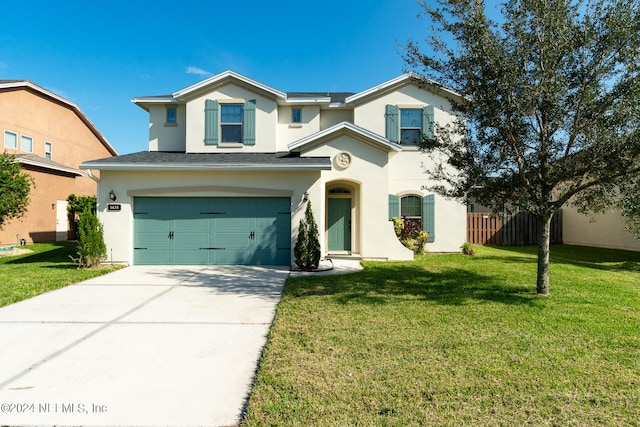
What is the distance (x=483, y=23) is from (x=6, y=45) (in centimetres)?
2222

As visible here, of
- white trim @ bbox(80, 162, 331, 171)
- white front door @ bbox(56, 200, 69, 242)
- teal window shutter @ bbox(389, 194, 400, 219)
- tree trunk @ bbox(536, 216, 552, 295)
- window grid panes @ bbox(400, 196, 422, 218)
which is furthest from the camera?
white front door @ bbox(56, 200, 69, 242)

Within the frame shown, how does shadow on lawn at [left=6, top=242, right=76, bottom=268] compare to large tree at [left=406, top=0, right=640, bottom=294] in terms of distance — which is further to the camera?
shadow on lawn at [left=6, top=242, right=76, bottom=268]

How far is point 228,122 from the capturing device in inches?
470

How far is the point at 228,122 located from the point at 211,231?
14.5ft

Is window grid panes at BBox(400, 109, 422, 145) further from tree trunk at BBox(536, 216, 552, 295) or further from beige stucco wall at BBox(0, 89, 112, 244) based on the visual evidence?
beige stucco wall at BBox(0, 89, 112, 244)

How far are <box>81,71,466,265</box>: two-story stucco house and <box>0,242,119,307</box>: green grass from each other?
52.7 inches

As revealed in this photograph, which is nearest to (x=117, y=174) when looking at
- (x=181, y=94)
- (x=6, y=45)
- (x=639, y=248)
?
(x=181, y=94)

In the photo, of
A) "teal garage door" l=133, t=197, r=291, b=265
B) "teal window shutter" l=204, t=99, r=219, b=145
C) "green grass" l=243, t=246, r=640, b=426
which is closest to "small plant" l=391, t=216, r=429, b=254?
"teal garage door" l=133, t=197, r=291, b=265

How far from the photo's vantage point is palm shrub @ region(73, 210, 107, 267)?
9.30 m

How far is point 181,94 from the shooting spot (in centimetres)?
1148

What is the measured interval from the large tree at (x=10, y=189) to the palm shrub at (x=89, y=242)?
20.2ft

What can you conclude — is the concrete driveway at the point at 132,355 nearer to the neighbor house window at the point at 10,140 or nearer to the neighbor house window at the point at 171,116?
the neighbor house window at the point at 171,116

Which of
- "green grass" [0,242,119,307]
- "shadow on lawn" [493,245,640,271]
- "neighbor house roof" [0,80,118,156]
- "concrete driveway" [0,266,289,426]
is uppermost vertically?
"neighbor house roof" [0,80,118,156]

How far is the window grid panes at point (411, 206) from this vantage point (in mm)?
12609
